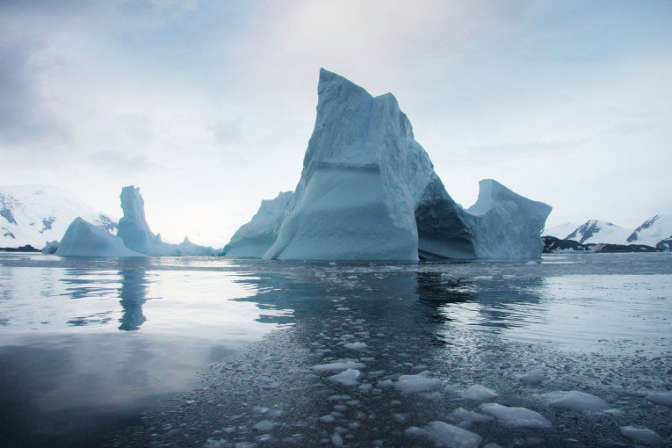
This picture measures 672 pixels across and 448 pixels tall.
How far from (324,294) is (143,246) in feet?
142

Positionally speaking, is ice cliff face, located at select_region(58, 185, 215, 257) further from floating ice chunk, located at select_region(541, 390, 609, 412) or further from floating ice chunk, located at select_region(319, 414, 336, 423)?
floating ice chunk, located at select_region(541, 390, 609, 412)

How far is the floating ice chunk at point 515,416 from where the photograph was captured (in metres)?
1.32

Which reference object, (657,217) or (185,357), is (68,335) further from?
(657,217)

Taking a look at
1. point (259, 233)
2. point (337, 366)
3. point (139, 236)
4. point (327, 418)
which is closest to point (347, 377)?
point (337, 366)

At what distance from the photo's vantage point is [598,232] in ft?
368

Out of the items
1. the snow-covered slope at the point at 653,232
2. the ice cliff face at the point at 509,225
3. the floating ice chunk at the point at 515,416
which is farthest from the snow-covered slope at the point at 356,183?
the snow-covered slope at the point at 653,232

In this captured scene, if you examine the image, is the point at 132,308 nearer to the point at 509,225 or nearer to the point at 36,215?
the point at 509,225

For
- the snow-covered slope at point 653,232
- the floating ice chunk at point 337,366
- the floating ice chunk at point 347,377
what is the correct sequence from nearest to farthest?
1. the floating ice chunk at point 347,377
2. the floating ice chunk at point 337,366
3. the snow-covered slope at point 653,232

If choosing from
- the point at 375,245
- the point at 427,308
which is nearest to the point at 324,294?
the point at 427,308

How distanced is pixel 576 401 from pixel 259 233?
28971 mm

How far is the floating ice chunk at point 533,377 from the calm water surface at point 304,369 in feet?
0.15

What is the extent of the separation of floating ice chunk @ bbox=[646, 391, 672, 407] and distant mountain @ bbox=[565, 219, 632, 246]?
123933 millimetres

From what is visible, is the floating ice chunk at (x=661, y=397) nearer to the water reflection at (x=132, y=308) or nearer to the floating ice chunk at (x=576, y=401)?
the floating ice chunk at (x=576, y=401)

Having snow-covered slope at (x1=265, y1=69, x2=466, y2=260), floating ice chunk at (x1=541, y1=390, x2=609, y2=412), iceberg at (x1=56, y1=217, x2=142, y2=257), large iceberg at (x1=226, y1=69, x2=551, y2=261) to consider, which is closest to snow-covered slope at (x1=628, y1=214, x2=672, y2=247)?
large iceberg at (x1=226, y1=69, x2=551, y2=261)
